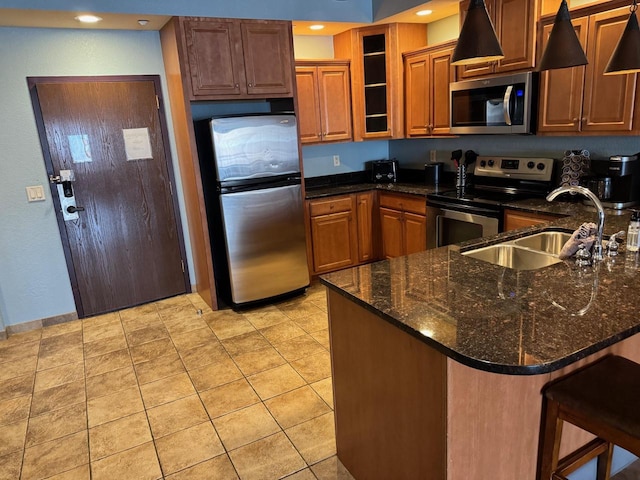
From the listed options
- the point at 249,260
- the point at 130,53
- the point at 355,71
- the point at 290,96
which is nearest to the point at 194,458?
the point at 249,260

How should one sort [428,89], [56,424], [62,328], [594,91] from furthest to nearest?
[428,89], [62,328], [594,91], [56,424]

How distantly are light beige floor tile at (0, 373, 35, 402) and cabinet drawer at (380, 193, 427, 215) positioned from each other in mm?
3250

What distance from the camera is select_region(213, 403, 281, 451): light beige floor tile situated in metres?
2.29

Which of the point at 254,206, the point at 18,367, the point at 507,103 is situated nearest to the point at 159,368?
the point at 18,367

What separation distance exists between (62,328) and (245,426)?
90.2 inches

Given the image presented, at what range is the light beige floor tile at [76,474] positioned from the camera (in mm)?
2109

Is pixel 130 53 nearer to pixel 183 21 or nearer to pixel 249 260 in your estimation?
pixel 183 21

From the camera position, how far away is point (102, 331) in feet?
12.1

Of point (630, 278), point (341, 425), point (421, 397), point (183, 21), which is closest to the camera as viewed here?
point (421, 397)

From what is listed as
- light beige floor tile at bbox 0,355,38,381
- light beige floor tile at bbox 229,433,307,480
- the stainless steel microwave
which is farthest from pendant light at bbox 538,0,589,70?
light beige floor tile at bbox 0,355,38,381

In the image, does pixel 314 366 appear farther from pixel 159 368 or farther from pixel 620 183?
pixel 620 183

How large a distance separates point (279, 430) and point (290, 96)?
2735 mm

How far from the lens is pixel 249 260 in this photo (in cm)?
379

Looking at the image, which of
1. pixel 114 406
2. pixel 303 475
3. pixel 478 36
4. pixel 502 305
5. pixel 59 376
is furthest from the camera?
pixel 59 376
